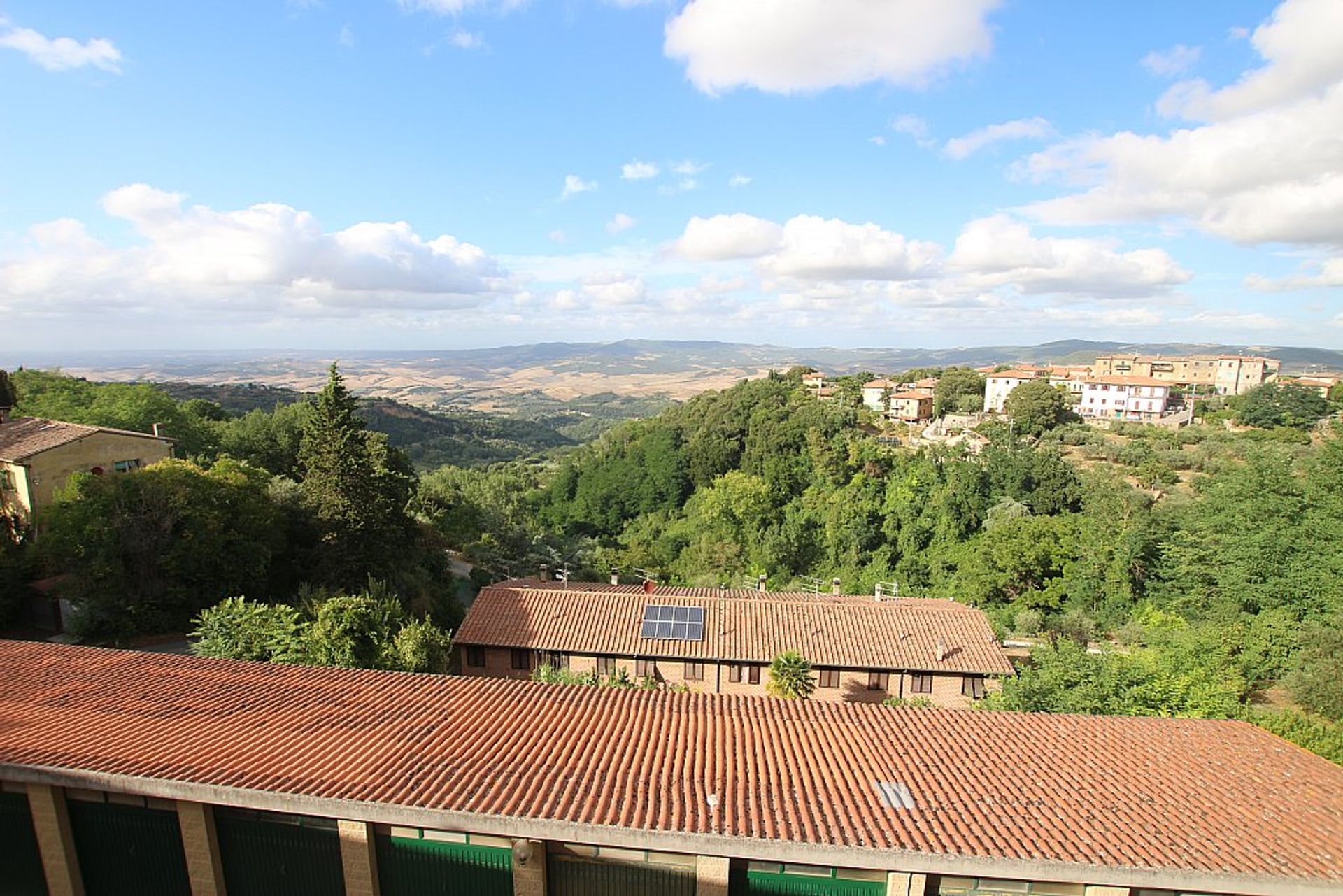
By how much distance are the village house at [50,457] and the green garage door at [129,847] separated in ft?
53.8

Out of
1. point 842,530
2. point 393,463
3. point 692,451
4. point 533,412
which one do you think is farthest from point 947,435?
point 533,412

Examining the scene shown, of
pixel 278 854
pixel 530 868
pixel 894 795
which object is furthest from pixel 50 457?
pixel 894 795

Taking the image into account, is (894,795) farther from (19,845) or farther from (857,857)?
(19,845)

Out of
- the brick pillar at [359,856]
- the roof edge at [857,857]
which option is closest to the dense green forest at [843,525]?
the roof edge at [857,857]

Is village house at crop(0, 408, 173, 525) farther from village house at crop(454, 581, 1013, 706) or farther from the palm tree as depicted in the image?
Answer: the palm tree

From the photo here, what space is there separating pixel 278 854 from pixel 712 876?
473cm

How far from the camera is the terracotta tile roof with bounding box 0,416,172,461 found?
20844 mm

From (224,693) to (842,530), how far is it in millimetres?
38763

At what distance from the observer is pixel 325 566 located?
2172 cm

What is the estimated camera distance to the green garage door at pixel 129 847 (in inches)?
295

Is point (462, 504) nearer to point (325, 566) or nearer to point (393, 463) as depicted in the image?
point (393, 463)

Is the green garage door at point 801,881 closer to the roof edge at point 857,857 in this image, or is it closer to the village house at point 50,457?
the roof edge at point 857,857

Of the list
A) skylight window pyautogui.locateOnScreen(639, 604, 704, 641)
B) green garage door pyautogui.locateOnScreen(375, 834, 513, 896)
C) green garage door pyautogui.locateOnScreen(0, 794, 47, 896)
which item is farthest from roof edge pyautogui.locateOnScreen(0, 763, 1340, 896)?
skylight window pyautogui.locateOnScreen(639, 604, 704, 641)

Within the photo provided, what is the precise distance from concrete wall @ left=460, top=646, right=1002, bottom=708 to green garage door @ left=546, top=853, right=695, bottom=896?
42.3 ft
